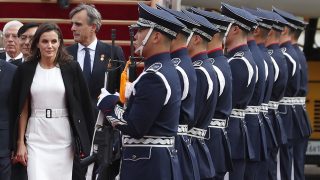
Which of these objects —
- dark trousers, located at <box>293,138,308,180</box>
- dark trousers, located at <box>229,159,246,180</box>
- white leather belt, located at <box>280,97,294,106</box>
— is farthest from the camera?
dark trousers, located at <box>293,138,308,180</box>

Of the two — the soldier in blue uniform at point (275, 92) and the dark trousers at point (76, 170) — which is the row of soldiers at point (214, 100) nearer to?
the soldier in blue uniform at point (275, 92)

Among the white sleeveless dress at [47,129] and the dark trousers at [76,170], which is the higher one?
the white sleeveless dress at [47,129]

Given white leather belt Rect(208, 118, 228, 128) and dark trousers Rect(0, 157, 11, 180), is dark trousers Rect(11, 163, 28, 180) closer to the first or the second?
dark trousers Rect(0, 157, 11, 180)

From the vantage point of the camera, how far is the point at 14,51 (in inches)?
486

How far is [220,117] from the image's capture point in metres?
10.9

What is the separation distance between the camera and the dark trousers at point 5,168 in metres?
10.9

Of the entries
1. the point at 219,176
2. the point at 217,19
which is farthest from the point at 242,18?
the point at 219,176

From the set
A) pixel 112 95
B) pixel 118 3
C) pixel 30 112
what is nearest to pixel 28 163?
pixel 30 112

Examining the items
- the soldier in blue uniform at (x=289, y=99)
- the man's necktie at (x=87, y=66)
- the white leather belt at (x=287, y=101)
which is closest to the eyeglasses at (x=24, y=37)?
the man's necktie at (x=87, y=66)

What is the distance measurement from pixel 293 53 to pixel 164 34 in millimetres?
4664

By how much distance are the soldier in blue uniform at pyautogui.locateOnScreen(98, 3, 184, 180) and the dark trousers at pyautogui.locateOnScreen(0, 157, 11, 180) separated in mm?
1953

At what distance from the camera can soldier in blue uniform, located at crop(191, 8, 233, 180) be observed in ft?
35.2

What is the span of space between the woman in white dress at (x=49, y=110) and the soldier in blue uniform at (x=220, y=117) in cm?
109

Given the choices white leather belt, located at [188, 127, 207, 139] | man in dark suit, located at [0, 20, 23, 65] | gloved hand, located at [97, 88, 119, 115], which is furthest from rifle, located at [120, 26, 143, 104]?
man in dark suit, located at [0, 20, 23, 65]
